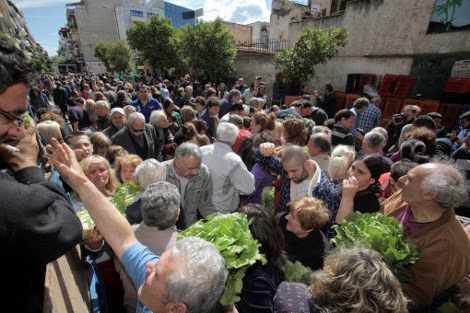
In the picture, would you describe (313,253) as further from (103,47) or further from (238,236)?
(103,47)

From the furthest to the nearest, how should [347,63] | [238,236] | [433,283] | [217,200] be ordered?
[347,63] < [217,200] < [433,283] < [238,236]

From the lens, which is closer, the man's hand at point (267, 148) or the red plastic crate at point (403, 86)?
the man's hand at point (267, 148)

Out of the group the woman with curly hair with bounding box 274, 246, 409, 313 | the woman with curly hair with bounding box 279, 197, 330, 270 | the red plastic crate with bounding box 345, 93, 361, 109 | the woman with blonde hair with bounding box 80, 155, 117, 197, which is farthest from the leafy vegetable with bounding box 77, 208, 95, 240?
the red plastic crate with bounding box 345, 93, 361, 109

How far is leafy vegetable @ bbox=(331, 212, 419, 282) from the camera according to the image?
1861mm

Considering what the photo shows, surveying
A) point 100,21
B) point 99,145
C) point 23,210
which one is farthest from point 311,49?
point 100,21

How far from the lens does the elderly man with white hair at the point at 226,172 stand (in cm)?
342

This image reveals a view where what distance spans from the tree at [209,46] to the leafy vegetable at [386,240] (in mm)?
16487

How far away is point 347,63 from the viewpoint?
13109 mm

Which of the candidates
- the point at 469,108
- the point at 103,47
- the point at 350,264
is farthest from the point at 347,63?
the point at 103,47

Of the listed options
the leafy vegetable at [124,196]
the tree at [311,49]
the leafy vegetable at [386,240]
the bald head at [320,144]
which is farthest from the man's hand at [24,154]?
the tree at [311,49]

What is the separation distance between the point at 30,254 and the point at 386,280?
5.60 ft

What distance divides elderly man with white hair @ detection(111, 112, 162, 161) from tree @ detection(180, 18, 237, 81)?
1323 centimetres

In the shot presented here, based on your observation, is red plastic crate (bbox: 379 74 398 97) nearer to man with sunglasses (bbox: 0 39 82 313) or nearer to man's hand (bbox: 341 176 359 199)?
man's hand (bbox: 341 176 359 199)

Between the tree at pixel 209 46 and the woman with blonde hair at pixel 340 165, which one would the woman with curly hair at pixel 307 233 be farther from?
the tree at pixel 209 46
